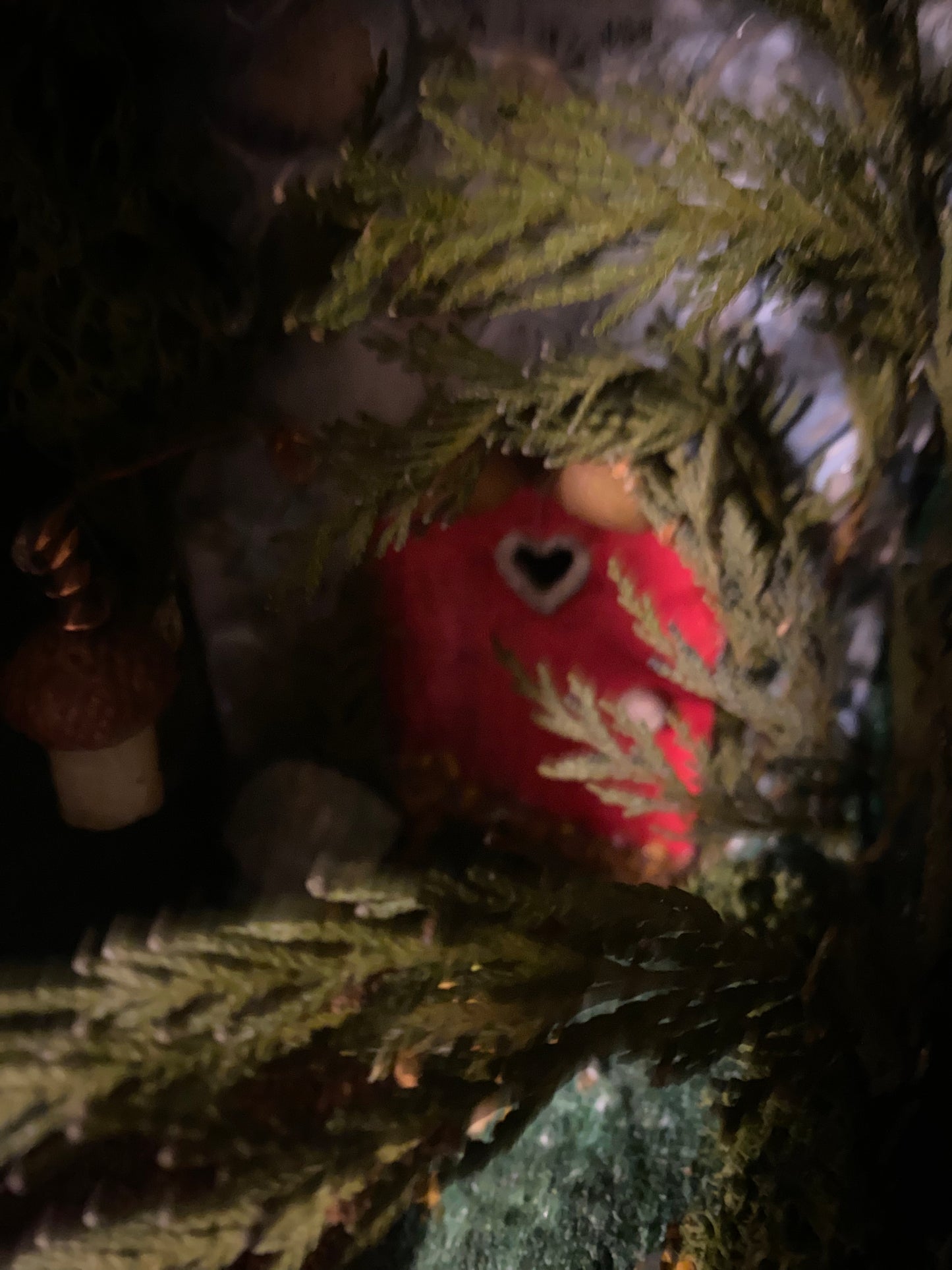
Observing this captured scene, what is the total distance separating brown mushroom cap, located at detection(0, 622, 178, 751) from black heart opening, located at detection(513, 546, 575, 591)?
1.59ft

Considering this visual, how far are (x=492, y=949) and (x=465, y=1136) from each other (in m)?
Result: 0.09

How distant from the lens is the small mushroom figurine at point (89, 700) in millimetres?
834

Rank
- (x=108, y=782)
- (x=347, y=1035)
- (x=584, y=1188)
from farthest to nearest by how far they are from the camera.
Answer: (x=108, y=782), (x=584, y=1188), (x=347, y=1035)

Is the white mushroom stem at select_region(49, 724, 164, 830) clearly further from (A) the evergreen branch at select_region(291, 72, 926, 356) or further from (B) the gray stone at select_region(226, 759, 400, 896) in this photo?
(A) the evergreen branch at select_region(291, 72, 926, 356)

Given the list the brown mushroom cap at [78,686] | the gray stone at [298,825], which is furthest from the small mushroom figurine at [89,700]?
the gray stone at [298,825]

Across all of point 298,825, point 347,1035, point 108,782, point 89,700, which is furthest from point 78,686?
point 347,1035

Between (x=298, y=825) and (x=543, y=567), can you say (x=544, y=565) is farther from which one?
(x=298, y=825)

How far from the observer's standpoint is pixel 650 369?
814 mm

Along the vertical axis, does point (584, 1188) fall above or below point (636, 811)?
below

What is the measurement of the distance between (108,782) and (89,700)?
0.16 metres

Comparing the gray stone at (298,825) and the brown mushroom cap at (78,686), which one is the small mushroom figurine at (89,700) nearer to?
the brown mushroom cap at (78,686)

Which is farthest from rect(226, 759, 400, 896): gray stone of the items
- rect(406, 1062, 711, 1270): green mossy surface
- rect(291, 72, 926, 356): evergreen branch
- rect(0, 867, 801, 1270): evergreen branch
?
rect(291, 72, 926, 356): evergreen branch

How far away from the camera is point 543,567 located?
1.15 m

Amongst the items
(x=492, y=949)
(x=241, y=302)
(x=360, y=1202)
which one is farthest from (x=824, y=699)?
(x=241, y=302)
